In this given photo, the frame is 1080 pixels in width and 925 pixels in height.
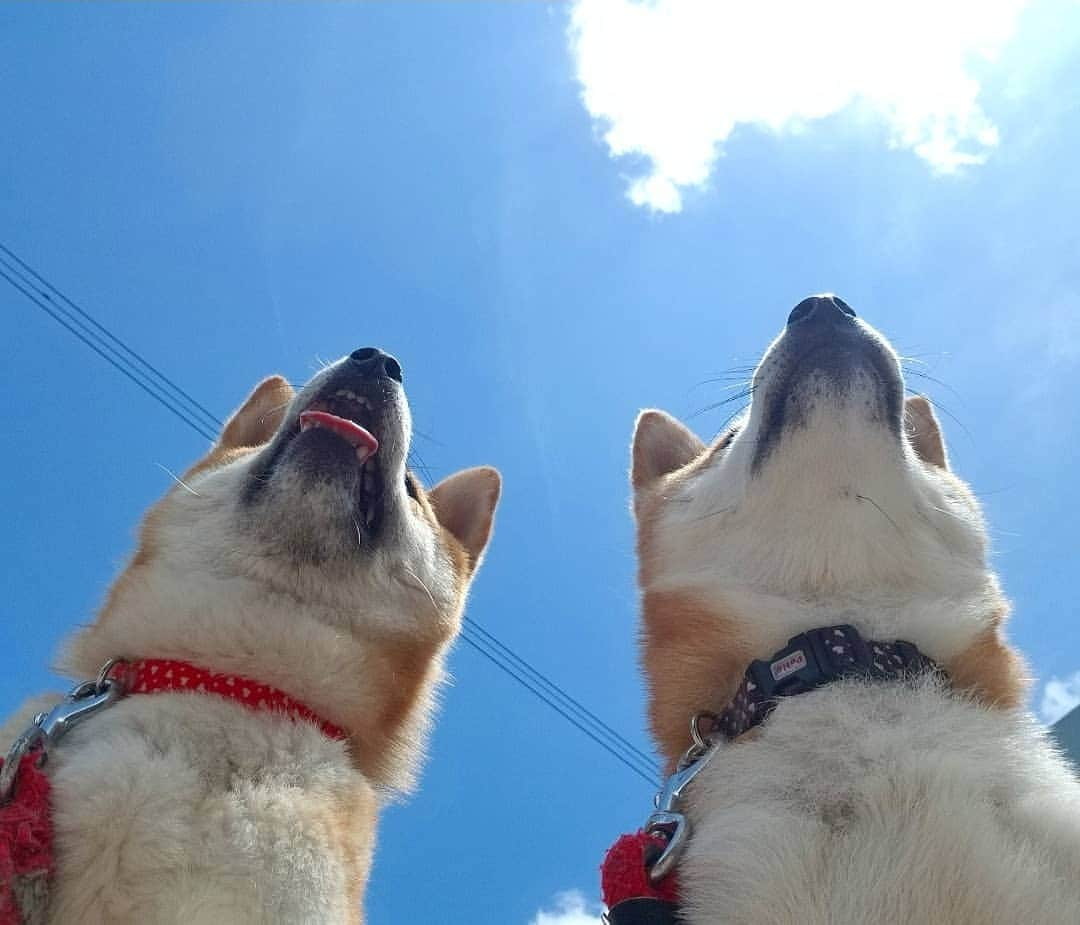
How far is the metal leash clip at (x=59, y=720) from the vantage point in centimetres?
230

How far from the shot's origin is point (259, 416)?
15.6 feet

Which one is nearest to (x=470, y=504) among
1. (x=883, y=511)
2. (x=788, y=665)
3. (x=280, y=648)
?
(x=280, y=648)

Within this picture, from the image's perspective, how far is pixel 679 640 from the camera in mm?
3141

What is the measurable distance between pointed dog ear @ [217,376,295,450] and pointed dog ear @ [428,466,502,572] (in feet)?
3.08

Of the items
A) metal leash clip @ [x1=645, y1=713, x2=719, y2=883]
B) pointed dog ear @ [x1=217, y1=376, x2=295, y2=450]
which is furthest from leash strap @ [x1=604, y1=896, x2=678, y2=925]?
pointed dog ear @ [x1=217, y1=376, x2=295, y2=450]

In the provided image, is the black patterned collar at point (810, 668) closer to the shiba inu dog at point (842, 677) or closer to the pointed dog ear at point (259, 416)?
the shiba inu dog at point (842, 677)

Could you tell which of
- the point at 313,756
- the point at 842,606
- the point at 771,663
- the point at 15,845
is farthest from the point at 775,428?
the point at 15,845

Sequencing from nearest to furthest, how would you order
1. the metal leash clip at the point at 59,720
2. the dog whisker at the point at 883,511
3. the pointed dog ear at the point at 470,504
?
the metal leash clip at the point at 59,720 → the dog whisker at the point at 883,511 → the pointed dog ear at the point at 470,504

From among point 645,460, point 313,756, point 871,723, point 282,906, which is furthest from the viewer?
A: point 645,460

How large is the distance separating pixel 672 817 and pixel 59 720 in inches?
69.0

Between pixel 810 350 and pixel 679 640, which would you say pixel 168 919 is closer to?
pixel 679 640

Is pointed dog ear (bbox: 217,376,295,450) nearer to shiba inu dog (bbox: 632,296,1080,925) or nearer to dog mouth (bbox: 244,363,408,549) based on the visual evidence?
dog mouth (bbox: 244,363,408,549)

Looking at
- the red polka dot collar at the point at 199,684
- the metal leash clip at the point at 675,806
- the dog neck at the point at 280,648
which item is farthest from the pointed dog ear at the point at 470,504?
the metal leash clip at the point at 675,806

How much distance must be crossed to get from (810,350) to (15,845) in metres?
3.12
